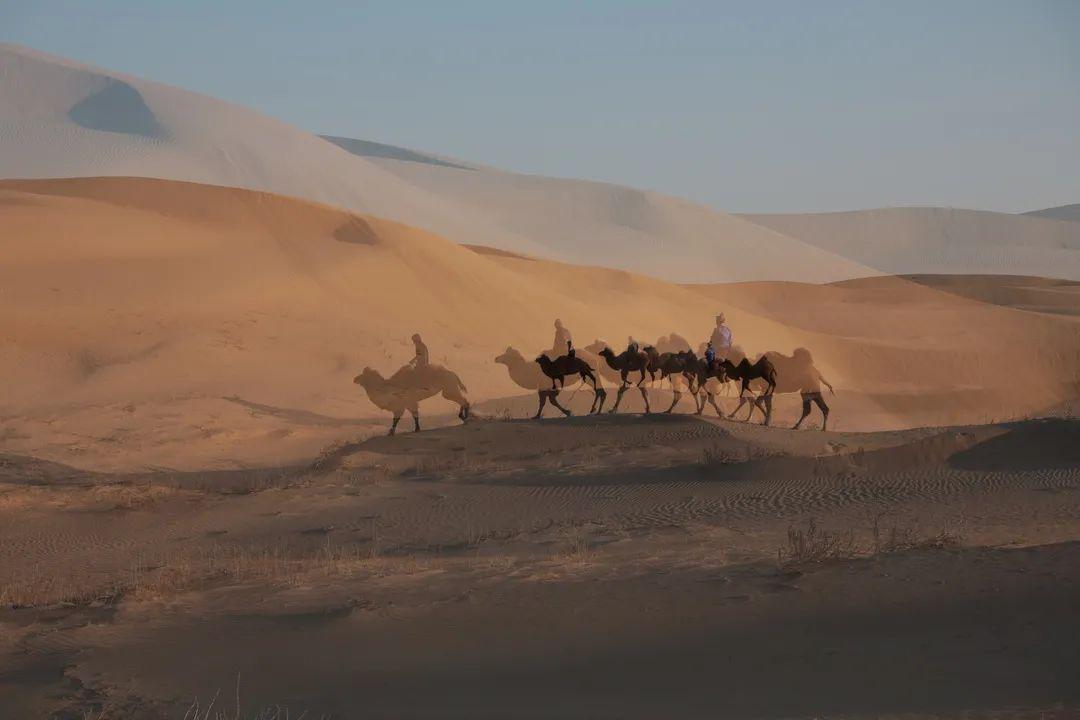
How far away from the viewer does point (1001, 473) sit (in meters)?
17.1

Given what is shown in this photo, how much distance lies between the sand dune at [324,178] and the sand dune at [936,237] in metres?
30.1

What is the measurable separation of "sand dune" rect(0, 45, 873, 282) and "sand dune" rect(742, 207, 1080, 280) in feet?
98.8

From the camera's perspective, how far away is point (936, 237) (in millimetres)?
170750

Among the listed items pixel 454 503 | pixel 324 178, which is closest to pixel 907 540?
pixel 454 503

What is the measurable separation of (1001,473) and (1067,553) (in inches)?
303

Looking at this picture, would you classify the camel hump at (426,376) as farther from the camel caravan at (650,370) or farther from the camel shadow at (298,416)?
the camel shadow at (298,416)

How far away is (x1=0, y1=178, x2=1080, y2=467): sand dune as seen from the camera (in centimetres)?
2789

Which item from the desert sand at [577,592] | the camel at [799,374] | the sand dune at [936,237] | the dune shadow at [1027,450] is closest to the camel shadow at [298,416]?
the camel at [799,374]

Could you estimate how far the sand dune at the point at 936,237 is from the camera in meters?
155

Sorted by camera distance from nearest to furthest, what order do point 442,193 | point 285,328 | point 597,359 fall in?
point 597,359 → point 285,328 → point 442,193

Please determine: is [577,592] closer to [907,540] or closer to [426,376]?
[907,540]

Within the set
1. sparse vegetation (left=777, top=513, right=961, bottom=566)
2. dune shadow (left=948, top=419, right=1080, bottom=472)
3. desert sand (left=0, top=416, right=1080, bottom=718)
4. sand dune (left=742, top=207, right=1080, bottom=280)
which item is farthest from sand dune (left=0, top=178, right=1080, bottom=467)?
sand dune (left=742, top=207, right=1080, bottom=280)

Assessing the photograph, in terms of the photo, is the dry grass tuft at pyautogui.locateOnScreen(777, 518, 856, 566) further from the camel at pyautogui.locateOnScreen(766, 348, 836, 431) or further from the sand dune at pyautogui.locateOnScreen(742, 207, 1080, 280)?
the sand dune at pyautogui.locateOnScreen(742, 207, 1080, 280)

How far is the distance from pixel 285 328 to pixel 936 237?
5775 inches
